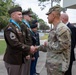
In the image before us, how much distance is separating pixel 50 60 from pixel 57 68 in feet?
0.55

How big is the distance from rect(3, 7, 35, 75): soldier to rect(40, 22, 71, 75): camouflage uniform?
720mm

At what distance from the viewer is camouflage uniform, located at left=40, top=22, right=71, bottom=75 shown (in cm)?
418

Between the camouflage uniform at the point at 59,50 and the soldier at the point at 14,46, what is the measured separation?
0.72 meters

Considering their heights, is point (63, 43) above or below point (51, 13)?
below

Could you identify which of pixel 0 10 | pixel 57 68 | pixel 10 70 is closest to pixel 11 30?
pixel 10 70

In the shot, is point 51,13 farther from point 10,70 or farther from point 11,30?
point 10,70

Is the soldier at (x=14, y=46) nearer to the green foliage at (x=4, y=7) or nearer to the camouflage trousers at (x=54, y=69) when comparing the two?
the camouflage trousers at (x=54, y=69)

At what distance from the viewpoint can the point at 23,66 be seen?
208 inches

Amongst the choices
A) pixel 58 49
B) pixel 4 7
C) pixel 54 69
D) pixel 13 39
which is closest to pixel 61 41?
pixel 58 49

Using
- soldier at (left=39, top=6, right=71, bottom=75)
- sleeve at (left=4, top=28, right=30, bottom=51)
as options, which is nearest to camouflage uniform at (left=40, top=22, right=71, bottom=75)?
soldier at (left=39, top=6, right=71, bottom=75)

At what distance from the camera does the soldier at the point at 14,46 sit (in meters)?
4.74

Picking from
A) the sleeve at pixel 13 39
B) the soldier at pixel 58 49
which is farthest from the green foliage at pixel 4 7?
the soldier at pixel 58 49

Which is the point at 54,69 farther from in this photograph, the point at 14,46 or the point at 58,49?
the point at 14,46

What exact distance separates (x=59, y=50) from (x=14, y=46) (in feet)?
3.07
